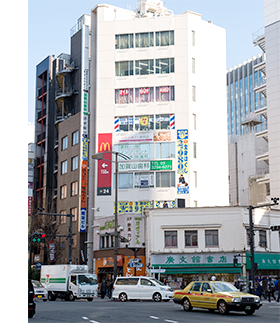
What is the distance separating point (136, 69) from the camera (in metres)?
56.5

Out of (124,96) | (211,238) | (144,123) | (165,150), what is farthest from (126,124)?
(211,238)

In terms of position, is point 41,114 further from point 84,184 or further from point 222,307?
point 222,307

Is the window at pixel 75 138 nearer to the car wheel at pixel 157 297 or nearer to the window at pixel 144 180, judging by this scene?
the window at pixel 144 180

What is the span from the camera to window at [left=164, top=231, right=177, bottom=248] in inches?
1774

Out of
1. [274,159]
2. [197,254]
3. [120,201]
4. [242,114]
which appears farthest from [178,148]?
[242,114]

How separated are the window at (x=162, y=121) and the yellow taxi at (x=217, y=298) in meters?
33.3

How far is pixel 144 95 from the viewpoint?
55.7 metres

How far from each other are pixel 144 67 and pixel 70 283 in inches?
1162

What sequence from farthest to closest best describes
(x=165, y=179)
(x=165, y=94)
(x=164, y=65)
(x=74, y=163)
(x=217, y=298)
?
(x=74, y=163)
(x=164, y=65)
(x=165, y=94)
(x=165, y=179)
(x=217, y=298)

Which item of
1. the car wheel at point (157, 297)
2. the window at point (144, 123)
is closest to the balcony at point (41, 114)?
the window at point (144, 123)

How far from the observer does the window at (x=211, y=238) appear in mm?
44438

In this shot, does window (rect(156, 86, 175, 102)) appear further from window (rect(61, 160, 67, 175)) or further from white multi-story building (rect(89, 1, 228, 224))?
window (rect(61, 160, 67, 175))

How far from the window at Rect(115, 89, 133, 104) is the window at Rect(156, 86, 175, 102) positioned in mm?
3117

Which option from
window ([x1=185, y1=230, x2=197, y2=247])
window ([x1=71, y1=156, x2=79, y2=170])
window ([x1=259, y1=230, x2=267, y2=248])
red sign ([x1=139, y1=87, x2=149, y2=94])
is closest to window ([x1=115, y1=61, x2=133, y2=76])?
red sign ([x1=139, y1=87, x2=149, y2=94])
